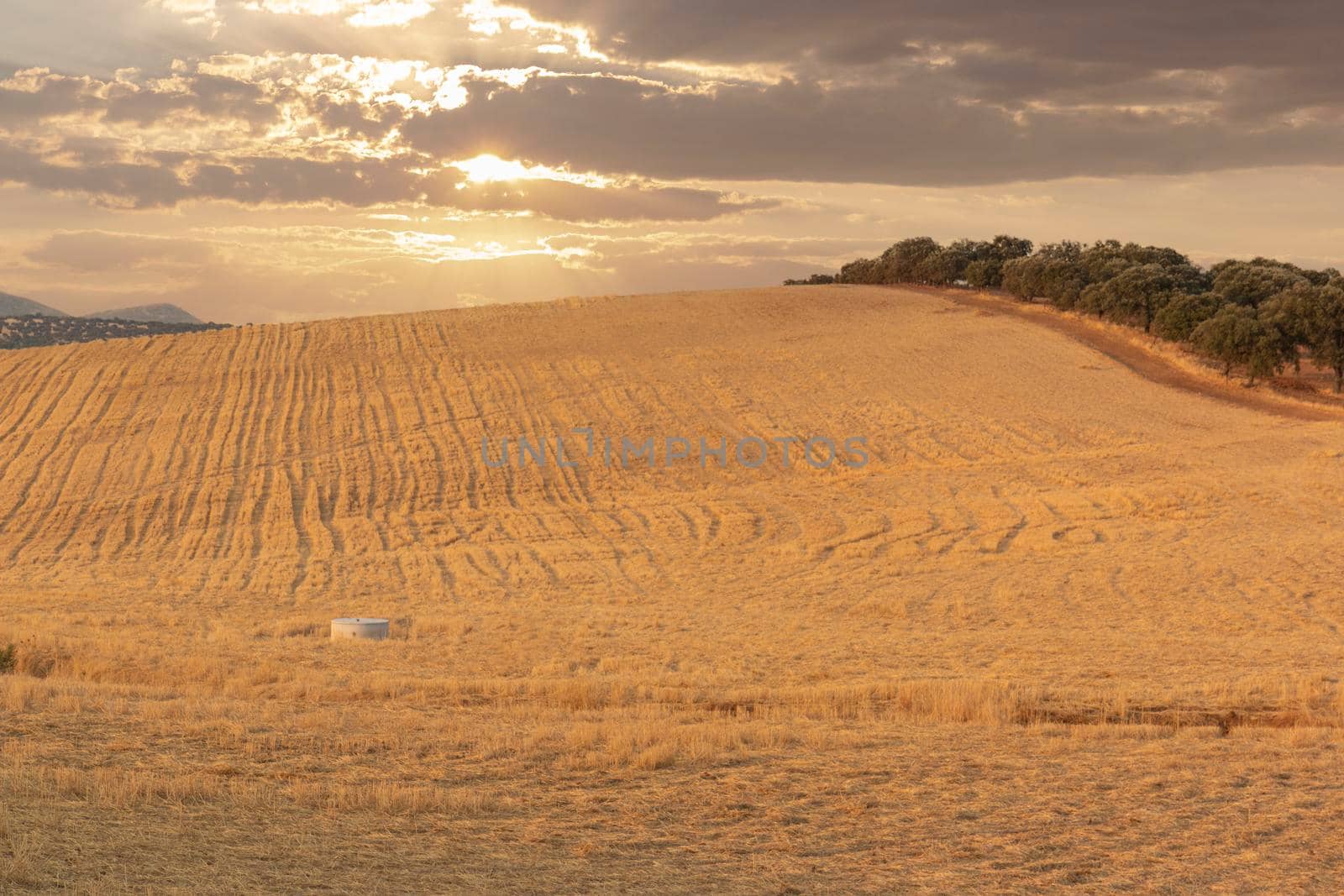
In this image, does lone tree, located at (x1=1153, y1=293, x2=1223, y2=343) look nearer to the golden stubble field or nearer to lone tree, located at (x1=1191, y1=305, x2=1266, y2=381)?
lone tree, located at (x1=1191, y1=305, x2=1266, y2=381)

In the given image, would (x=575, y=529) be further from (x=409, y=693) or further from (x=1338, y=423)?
(x=1338, y=423)

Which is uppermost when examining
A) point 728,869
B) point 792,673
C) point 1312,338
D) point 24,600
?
point 1312,338

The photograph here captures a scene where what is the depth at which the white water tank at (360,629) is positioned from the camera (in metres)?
22.3

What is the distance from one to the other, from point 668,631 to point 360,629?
235 inches

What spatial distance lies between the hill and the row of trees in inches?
2683

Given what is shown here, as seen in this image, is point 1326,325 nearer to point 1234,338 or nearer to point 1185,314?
point 1234,338

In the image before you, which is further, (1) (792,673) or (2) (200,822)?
(1) (792,673)

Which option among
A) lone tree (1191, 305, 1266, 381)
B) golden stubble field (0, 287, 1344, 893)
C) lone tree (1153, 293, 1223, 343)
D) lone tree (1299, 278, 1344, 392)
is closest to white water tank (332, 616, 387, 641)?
golden stubble field (0, 287, 1344, 893)

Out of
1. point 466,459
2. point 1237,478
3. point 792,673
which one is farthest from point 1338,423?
point 792,673

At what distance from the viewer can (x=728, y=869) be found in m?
9.19

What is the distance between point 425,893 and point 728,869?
239cm

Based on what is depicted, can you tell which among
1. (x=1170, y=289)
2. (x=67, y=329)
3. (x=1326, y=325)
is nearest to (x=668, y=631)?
(x=1326, y=325)

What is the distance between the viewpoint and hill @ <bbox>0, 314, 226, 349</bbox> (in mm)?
114938

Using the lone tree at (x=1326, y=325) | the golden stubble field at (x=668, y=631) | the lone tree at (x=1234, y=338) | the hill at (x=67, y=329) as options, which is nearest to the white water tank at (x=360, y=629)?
the golden stubble field at (x=668, y=631)
